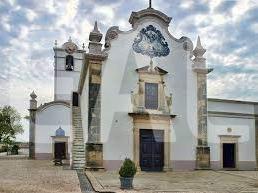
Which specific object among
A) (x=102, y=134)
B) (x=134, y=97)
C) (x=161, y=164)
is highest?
(x=134, y=97)

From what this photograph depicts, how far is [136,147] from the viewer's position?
19.8 m

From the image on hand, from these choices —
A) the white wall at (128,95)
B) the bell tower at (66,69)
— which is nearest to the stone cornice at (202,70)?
A: the white wall at (128,95)

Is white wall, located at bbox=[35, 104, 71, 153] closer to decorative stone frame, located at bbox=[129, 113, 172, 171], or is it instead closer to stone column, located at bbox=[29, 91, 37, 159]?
stone column, located at bbox=[29, 91, 37, 159]

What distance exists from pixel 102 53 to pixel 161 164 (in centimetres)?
677

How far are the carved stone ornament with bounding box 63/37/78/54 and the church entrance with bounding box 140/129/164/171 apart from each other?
18701 mm

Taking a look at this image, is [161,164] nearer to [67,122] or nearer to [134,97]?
[134,97]

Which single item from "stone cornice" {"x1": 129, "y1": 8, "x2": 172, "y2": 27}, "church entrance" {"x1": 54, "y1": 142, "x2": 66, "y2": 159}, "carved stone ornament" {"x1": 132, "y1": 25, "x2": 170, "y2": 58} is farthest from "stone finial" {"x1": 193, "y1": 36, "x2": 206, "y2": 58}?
"church entrance" {"x1": 54, "y1": 142, "x2": 66, "y2": 159}

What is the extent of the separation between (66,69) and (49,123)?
244 inches

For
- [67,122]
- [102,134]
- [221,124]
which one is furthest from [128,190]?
[67,122]

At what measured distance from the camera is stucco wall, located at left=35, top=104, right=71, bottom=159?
3319cm

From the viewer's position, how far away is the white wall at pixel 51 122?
109 feet

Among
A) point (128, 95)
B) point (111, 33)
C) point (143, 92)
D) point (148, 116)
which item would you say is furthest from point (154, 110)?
point (111, 33)

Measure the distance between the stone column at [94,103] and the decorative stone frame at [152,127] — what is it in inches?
75.0

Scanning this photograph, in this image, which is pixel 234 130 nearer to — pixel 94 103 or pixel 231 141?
pixel 231 141
